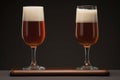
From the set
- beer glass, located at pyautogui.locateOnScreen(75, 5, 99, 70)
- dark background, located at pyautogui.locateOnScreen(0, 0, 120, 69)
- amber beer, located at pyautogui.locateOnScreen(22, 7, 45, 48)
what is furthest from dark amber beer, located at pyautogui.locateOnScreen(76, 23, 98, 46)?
dark background, located at pyautogui.locateOnScreen(0, 0, 120, 69)

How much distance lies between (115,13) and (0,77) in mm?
1390

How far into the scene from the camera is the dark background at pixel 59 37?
279 centimetres

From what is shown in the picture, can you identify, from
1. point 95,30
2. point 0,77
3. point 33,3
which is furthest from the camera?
point 33,3

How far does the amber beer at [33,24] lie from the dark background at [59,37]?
106 cm

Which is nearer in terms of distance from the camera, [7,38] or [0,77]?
[0,77]

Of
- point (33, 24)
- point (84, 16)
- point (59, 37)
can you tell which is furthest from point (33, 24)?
point (59, 37)

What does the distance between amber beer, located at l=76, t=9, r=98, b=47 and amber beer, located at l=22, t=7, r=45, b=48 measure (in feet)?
0.44

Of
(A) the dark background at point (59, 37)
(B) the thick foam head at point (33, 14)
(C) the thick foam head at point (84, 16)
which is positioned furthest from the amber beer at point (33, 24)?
(A) the dark background at point (59, 37)

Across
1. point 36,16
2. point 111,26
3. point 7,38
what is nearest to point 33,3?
point 7,38

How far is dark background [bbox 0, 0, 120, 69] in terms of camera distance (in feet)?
9.14

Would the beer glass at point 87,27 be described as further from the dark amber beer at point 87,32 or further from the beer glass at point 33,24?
the beer glass at point 33,24

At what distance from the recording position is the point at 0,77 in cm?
153

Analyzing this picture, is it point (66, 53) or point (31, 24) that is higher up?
point (31, 24)

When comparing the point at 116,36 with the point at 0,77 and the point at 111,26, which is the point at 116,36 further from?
the point at 0,77
